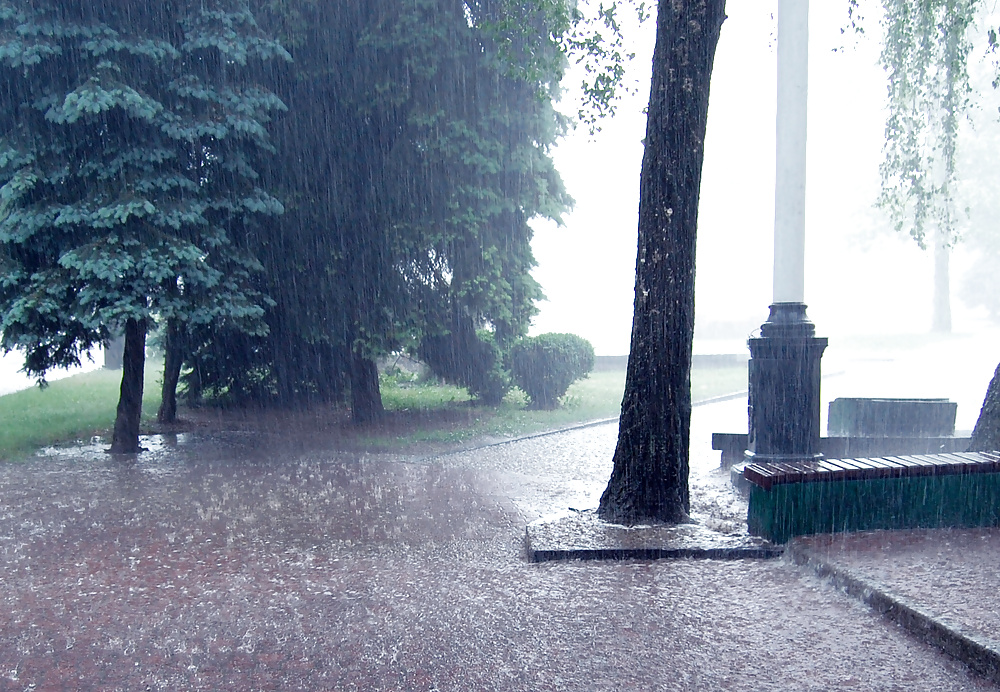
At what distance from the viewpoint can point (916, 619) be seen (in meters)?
4.35

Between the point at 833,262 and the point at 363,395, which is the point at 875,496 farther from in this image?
the point at 833,262

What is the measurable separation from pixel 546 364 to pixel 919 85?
24.2ft

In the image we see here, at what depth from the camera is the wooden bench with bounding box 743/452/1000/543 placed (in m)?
5.91

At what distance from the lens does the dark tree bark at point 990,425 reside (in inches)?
291

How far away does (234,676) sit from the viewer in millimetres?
3996

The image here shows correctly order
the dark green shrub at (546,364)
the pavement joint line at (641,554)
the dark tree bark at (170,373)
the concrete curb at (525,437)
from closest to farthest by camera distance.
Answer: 1. the pavement joint line at (641,554)
2. the concrete curb at (525,437)
3. the dark tree bark at (170,373)
4. the dark green shrub at (546,364)

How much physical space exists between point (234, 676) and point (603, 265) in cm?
5037

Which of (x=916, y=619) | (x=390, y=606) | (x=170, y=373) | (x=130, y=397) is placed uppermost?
(x=170, y=373)

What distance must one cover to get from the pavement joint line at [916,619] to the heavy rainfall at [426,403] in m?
0.02

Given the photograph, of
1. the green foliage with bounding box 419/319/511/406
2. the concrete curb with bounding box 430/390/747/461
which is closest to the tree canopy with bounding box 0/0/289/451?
Result: the concrete curb with bounding box 430/390/747/461

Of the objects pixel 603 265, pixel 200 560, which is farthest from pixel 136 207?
pixel 603 265

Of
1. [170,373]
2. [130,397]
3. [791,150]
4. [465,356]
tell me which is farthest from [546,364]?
[791,150]

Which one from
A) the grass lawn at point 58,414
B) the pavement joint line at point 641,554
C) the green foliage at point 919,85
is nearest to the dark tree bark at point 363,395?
the grass lawn at point 58,414

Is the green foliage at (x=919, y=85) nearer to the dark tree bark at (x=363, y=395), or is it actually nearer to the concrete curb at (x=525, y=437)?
the concrete curb at (x=525, y=437)
